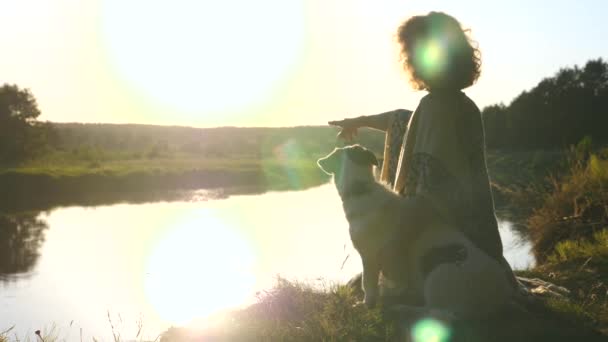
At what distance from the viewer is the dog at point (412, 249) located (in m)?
4.49

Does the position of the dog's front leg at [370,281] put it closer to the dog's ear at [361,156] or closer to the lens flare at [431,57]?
the dog's ear at [361,156]

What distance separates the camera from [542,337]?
15.0 feet

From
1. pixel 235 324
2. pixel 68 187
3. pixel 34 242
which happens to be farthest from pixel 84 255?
pixel 68 187

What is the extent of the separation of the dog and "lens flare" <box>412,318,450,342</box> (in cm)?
13

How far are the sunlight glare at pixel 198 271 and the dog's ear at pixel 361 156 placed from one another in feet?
11.9

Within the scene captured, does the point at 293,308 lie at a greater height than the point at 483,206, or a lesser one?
lesser

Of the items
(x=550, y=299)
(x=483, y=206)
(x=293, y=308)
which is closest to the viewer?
(x=483, y=206)

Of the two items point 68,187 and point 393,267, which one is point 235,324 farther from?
point 68,187

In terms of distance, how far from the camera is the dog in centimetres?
449

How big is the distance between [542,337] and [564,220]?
254 inches

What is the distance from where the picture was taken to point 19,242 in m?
16.7

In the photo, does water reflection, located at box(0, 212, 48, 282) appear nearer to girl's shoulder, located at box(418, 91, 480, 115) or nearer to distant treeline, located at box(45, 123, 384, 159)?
girl's shoulder, located at box(418, 91, 480, 115)

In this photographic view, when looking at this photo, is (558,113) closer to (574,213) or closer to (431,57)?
(574,213)

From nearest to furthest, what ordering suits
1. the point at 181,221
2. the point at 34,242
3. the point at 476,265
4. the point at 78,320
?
the point at 476,265 → the point at 78,320 → the point at 34,242 → the point at 181,221
